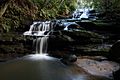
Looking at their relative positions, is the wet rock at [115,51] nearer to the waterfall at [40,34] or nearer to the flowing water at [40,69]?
the flowing water at [40,69]

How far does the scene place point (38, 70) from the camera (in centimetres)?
934

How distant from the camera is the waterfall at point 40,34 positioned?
12.3 m

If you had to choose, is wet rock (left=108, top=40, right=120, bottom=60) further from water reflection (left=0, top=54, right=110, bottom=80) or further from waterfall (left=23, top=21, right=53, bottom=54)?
waterfall (left=23, top=21, right=53, bottom=54)

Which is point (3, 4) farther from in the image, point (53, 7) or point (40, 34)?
point (53, 7)

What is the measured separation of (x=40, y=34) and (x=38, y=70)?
4.52 meters

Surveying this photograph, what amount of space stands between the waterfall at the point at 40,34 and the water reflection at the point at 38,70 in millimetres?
1232

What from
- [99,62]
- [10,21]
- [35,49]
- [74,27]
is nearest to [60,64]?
[99,62]

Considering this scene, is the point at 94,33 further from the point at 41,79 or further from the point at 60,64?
the point at 41,79

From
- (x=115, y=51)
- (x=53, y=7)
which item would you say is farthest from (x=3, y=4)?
(x=115, y=51)

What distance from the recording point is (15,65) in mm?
9938

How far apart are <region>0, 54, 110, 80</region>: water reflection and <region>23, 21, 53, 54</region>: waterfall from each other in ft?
4.04

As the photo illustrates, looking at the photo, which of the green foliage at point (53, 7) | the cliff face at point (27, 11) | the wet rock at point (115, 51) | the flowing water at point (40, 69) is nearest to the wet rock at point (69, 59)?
the flowing water at point (40, 69)

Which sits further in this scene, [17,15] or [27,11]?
[27,11]

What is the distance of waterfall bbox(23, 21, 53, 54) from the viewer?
484 inches
